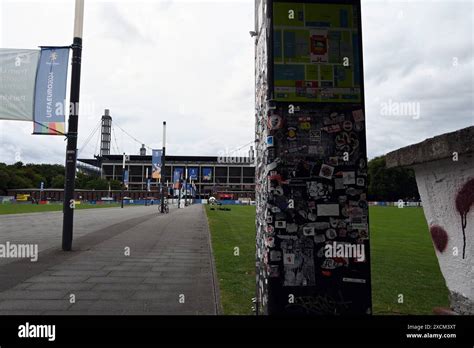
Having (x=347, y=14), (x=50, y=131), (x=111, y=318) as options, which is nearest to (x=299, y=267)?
(x=111, y=318)

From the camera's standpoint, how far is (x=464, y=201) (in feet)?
10.5

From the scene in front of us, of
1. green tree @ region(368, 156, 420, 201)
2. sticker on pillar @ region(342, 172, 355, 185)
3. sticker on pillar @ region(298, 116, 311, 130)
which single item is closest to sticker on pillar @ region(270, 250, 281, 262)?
sticker on pillar @ region(342, 172, 355, 185)

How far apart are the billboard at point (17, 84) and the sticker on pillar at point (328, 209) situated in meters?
9.54

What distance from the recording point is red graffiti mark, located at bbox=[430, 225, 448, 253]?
3.52 metres

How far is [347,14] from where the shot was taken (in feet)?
13.4

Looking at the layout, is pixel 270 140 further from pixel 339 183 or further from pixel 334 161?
pixel 339 183

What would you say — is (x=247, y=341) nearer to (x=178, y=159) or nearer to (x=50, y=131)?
(x=50, y=131)

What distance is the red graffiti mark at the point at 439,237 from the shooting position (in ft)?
11.5

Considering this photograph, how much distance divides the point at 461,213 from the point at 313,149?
4.65 feet

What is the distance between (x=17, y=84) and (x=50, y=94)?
2.76 ft

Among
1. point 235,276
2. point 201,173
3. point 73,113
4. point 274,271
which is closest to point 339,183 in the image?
point 274,271

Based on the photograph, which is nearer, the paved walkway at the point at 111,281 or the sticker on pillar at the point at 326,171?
the sticker on pillar at the point at 326,171

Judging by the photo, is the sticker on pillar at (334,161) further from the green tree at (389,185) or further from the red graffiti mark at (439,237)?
the green tree at (389,185)

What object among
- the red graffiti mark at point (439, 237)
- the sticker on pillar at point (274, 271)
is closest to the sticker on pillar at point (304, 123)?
the sticker on pillar at point (274, 271)
